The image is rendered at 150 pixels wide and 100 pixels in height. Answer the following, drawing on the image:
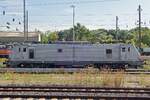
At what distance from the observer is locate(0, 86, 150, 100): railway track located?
1560 centimetres

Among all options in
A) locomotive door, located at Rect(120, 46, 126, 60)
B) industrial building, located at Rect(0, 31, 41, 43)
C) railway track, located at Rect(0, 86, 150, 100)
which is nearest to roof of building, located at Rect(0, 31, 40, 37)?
industrial building, located at Rect(0, 31, 41, 43)

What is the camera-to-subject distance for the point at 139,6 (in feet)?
200

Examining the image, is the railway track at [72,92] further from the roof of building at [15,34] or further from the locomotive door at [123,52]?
the roof of building at [15,34]

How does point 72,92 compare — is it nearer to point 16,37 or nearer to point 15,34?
point 16,37

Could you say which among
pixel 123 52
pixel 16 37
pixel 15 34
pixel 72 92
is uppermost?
pixel 15 34

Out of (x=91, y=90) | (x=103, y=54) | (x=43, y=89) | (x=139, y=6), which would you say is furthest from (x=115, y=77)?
(x=139, y=6)

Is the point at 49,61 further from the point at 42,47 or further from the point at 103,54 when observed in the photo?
the point at 103,54

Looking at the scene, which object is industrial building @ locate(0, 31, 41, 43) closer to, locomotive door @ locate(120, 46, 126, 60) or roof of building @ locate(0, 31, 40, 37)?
roof of building @ locate(0, 31, 40, 37)

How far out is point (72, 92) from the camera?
17.0m

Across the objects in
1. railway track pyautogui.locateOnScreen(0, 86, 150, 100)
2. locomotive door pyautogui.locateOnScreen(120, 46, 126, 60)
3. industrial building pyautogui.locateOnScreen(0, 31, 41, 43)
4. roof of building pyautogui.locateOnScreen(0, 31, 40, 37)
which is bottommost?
railway track pyautogui.locateOnScreen(0, 86, 150, 100)

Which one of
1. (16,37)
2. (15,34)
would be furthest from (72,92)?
(15,34)

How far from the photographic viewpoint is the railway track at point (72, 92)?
15602 mm

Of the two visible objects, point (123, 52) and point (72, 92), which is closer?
point (72, 92)

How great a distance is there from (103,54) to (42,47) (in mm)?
6396
